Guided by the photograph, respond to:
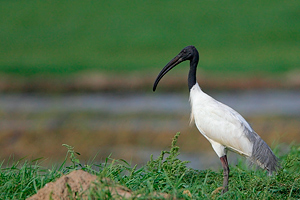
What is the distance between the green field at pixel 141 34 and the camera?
23.1 m

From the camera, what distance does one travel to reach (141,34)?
1082 inches

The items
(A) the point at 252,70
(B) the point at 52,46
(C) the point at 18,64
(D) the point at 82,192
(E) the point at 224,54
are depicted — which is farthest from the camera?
(B) the point at 52,46

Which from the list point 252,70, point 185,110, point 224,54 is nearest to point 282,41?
point 224,54

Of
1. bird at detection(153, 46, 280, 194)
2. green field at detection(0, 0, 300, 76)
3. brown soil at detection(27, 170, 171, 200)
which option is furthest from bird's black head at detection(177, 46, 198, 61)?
green field at detection(0, 0, 300, 76)

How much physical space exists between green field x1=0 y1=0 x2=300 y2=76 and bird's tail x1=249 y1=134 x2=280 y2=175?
15.5 meters

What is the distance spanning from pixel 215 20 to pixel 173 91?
509 inches

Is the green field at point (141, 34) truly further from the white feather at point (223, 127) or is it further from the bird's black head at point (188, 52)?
the white feather at point (223, 127)

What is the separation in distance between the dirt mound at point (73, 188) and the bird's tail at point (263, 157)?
6.17 ft

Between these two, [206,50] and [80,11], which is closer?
[206,50]

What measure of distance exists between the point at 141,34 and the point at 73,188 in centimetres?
2324

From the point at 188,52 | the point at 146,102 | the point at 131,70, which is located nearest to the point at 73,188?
the point at 188,52

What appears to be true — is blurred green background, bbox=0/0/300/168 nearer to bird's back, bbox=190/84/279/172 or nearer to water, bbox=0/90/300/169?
water, bbox=0/90/300/169

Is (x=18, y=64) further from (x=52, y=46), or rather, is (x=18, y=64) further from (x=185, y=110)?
(x=185, y=110)

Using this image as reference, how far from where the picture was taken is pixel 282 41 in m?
26.4
